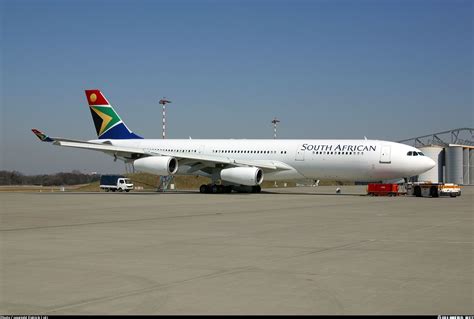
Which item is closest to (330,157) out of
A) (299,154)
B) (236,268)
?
(299,154)

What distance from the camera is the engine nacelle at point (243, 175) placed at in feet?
140

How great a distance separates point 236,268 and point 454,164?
277ft

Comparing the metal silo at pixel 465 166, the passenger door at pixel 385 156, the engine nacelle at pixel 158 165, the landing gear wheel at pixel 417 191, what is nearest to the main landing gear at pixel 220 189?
the engine nacelle at pixel 158 165

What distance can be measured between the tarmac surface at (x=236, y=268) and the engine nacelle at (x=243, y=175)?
23.8m

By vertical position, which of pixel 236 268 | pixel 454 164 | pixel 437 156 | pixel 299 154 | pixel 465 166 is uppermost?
pixel 437 156

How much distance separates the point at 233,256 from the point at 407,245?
4.30m

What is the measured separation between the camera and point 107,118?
52.3m

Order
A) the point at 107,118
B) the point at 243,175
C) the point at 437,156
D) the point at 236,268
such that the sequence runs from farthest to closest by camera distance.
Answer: the point at 437,156, the point at 107,118, the point at 243,175, the point at 236,268

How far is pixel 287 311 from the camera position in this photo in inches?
280

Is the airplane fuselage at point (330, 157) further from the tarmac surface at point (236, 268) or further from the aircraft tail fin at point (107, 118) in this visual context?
the tarmac surface at point (236, 268)

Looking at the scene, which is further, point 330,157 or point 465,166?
point 465,166

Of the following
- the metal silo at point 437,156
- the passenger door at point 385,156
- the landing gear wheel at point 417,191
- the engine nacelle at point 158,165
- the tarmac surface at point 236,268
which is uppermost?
the metal silo at point 437,156

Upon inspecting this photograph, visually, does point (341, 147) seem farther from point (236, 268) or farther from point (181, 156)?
point (236, 268)

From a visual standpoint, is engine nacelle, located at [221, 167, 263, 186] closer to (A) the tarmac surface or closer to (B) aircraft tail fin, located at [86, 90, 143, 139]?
(B) aircraft tail fin, located at [86, 90, 143, 139]
